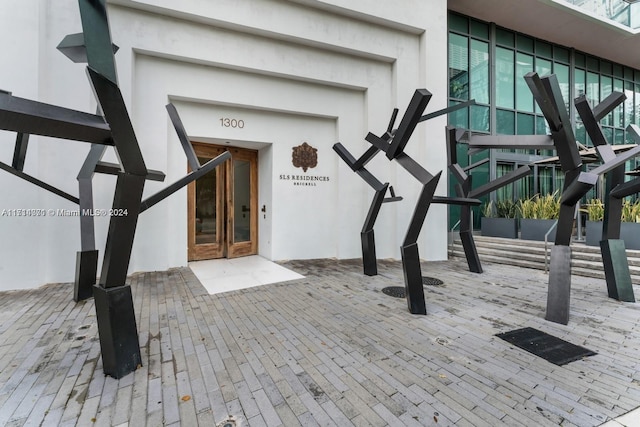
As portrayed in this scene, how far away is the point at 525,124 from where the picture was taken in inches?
404

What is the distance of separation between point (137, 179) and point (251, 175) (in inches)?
226

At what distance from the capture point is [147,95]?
5.96 meters

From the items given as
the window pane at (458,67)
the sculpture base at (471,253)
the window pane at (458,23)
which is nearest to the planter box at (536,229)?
the sculpture base at (471,253)

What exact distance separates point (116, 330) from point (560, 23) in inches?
553

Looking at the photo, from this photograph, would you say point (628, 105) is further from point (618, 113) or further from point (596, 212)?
point (596, 212)

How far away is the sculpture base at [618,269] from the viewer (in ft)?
13.7

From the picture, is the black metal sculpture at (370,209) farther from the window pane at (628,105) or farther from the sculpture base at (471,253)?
the window pane at (628,105)

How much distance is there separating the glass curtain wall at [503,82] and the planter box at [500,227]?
0.84 m

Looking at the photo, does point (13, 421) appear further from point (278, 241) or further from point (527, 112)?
point (527, 112)

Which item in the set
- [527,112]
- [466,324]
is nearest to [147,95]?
[466,324]

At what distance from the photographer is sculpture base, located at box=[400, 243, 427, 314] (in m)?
3.69

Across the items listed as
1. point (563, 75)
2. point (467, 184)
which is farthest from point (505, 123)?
point (467, 184)

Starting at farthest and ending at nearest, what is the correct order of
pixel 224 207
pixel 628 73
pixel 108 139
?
pixel 628 73 → pixel 224 207 → pixel 108 139

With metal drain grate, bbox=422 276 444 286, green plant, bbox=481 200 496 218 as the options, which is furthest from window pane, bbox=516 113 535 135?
metal drain grate, bbox=422 276 444 286
